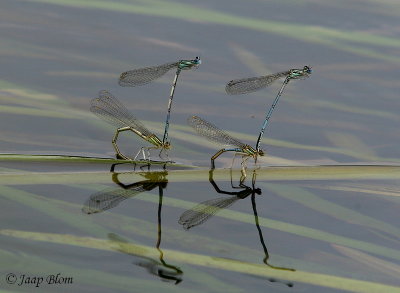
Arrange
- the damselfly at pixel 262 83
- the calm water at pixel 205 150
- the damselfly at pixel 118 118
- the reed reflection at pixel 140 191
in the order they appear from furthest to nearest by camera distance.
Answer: the damselfly at pixel 262 83
the damselfly at pixel 118 118
the calm water at pixel 205 150
the reed reflection at pixel 140 191

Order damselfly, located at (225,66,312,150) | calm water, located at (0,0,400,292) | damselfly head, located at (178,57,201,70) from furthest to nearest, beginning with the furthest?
damselfly head, located at (178,57,201,70) < damselfly, located at (225,66,312,150) < calm water, located at (0,0,400,292)

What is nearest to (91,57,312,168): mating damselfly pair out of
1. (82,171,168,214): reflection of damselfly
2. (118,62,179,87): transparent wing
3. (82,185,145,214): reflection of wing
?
(118,62,179,87): transparent wing

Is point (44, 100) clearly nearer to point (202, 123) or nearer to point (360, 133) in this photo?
point (202, 123)

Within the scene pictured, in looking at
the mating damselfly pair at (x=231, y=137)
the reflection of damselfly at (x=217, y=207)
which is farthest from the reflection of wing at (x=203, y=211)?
the mating damselfly pair at (x=231, y=137)

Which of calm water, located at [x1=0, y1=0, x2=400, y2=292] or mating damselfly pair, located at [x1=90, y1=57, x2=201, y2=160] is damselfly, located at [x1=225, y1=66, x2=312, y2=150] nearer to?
calm water, located at [x1=0, y1=0, x2=400, y2=292]

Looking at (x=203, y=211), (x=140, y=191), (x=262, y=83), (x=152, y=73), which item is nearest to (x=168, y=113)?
(x=152, y=73)

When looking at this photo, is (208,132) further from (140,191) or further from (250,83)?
(140,191)

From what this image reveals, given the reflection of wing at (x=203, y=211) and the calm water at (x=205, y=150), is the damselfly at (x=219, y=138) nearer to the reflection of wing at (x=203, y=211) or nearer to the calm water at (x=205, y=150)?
the calm water at (x=205, y=150)
